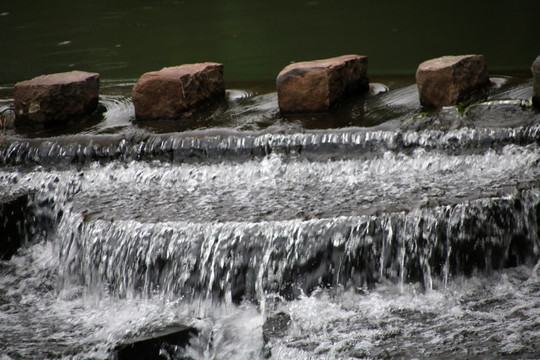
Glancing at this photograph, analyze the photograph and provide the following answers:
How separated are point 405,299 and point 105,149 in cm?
216

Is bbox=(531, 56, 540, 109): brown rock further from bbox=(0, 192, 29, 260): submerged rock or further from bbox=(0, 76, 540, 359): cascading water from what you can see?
bbox=(0, 192, 29, 260): submerged rock

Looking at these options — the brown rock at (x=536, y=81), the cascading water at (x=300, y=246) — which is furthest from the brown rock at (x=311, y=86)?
the brown rock at (x=536, y=81)

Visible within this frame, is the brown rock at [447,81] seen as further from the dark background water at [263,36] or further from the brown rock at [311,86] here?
the dark background water at [263,36]

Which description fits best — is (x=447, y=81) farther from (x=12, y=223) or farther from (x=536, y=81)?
(x=12, y=223)

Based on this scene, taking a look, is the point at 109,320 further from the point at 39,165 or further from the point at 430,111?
the point at 430,111

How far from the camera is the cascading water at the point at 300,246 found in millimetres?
2959

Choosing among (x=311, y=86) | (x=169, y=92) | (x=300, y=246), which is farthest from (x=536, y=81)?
(x=169, y=92)

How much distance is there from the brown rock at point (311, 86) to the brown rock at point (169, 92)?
597mm

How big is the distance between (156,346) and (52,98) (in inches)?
93.7

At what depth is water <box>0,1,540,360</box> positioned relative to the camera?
2.99 m

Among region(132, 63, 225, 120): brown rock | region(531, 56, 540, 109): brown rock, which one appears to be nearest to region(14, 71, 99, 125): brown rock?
region(132, 63, 225, 120): brown rock

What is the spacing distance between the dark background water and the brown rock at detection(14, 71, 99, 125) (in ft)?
5.36

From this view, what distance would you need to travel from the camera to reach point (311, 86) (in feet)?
14.4

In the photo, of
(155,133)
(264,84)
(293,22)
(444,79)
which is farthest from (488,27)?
(155,133)
